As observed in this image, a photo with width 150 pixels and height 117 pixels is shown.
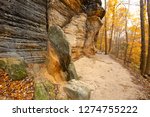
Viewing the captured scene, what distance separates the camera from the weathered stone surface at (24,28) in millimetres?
5445

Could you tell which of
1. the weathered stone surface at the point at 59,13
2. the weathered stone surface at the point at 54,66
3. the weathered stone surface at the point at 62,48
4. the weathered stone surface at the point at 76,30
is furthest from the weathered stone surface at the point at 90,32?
the weathered stone surface at the point at 54,66

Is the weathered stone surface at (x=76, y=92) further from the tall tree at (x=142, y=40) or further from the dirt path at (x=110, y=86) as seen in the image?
the tall tree at (x=142, y=40)

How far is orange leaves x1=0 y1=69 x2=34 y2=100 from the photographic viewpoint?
4.45 metres

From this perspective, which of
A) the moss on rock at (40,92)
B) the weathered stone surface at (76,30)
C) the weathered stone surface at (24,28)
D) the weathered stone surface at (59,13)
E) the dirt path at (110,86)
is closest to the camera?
the moss on rock at (40,92)

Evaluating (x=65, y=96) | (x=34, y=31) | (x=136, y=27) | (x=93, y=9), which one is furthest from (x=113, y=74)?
(x=136, y=27)

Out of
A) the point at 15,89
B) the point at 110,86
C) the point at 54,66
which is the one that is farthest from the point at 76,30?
the point at 15,89

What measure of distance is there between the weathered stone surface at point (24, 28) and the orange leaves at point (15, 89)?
1.01 m

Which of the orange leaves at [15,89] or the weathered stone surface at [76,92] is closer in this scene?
the orange leaves at [15,89]

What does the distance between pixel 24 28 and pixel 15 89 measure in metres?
2.84

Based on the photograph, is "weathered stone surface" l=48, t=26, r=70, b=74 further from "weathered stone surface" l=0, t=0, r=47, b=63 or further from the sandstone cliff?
"weathered stone surface" l=0, t=0, r=47, b=63

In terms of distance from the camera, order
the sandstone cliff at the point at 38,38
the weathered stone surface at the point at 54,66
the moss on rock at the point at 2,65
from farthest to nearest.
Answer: the weathered stone surface at the point at 54,66 → the sandstone cliff at the point at 38,38 → the moss on rock at the point at 2,65

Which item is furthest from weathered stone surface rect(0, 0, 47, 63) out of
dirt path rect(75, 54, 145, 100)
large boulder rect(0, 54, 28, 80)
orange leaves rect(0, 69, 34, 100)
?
dirt path rect(75, 54, 145, 100)

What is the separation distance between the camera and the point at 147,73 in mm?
10609

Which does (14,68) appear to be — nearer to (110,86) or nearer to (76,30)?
(110,86)
